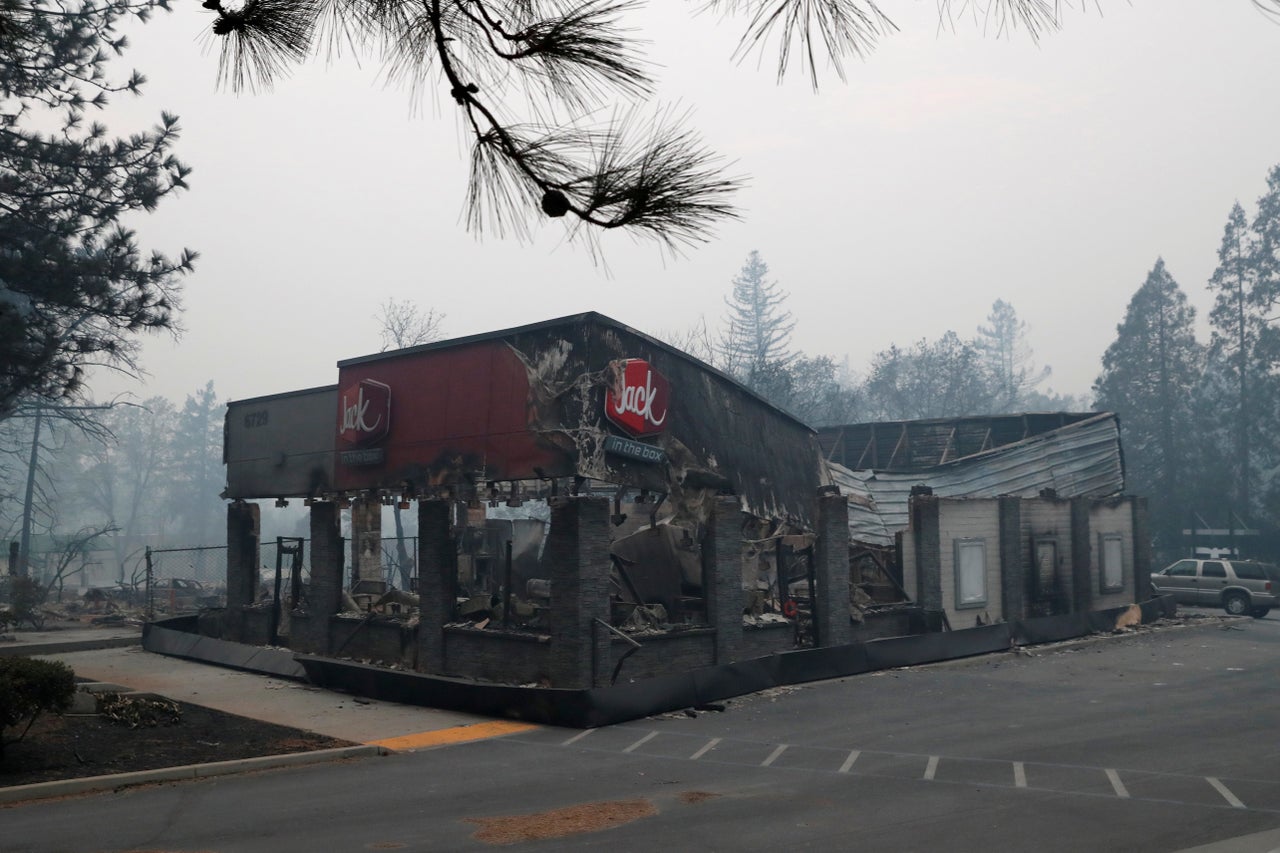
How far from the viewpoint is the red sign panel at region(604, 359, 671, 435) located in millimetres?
19750

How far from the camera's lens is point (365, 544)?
27047 millimetres

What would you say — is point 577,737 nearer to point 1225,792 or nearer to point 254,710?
point 254,710

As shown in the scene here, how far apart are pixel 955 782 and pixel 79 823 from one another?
9.54 m

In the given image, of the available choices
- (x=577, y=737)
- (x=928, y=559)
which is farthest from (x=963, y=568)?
(x=577, y=737)

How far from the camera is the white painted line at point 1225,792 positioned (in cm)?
1068

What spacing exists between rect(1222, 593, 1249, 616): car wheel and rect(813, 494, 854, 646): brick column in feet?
62.1

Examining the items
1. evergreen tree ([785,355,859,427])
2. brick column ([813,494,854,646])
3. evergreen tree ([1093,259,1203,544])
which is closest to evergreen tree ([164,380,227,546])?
evergreen tree ([785,355,859,427])

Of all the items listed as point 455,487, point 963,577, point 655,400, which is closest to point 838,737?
point 655,400

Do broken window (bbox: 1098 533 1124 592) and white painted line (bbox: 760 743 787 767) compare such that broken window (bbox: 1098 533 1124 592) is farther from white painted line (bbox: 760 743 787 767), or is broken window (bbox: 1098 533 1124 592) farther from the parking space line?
the parking space line

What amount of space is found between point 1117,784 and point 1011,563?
19294mm

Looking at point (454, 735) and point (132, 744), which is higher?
point (132, 744)

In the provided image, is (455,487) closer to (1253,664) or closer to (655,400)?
(655,400)

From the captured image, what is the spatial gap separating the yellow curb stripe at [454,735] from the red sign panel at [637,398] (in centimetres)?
594

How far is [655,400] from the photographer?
20938mm
